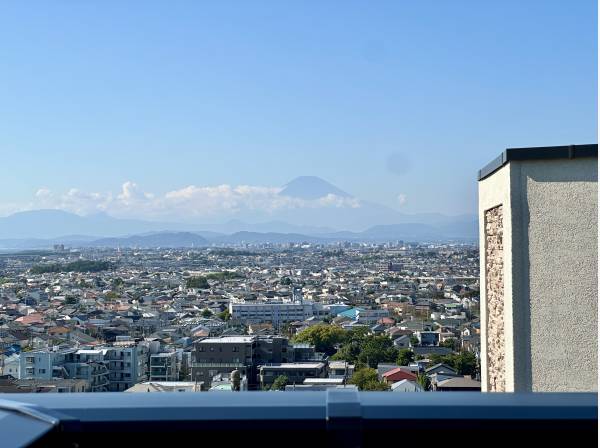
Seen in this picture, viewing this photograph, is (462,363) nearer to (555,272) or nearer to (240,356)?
(240,356)

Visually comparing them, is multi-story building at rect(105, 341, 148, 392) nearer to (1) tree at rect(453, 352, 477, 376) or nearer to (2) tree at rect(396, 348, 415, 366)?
(2) tree at rect(396, 348, 415, 366)

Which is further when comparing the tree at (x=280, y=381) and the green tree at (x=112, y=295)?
the green tree at (x=112, y=295)

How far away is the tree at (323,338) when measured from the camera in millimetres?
18766

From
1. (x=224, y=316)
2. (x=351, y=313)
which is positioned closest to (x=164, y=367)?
(x=224, y=316)

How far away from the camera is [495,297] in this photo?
2.89 metres

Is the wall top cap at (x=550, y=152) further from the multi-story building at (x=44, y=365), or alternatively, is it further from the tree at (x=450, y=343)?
the tree at (x=450, y=343)

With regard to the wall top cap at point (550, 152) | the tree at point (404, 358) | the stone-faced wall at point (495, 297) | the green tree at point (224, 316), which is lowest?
the green tree at point (224, 316)

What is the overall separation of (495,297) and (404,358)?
13.5 metres

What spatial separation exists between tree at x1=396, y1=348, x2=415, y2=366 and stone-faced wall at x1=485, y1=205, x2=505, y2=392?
12849 millimetres

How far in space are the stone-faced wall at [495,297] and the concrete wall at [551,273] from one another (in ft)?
0.59

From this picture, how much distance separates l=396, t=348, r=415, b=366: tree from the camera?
15.9 m

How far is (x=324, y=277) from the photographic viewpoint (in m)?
48.8

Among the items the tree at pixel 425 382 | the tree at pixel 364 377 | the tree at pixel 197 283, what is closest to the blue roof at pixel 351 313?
the tree at pixel 197 283

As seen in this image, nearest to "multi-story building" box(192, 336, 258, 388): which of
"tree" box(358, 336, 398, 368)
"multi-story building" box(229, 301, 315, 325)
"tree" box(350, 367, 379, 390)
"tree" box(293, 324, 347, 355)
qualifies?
"tree" box(350, 367, 379, 390)
